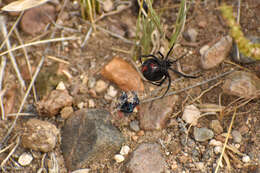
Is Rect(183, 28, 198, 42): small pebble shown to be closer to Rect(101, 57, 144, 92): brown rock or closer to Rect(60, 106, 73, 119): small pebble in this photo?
Rect(101, 57, 144, 92): brown rock

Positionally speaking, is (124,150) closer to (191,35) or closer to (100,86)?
(100,86)

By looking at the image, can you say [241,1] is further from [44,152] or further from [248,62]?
[44,152]

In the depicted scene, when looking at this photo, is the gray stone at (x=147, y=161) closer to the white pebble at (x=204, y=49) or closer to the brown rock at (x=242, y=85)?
the brown rock at (x=242, y=85)

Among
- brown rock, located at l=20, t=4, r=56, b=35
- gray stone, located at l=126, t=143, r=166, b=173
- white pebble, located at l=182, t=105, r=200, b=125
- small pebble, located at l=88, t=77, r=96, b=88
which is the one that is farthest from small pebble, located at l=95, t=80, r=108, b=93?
brown rock, located at l=20, t=4, r=56, b=35

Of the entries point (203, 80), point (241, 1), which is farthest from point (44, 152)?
point (241, 1)

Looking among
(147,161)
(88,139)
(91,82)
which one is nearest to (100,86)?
(91,82)

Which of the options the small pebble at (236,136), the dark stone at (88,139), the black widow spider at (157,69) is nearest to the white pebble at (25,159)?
the dark stone at (88,139)
